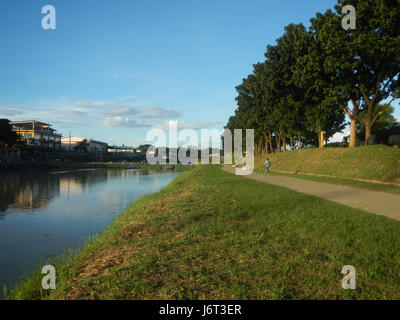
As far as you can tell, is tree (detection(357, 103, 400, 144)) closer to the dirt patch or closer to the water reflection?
the water reflection

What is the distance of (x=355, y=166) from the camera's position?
21.9m

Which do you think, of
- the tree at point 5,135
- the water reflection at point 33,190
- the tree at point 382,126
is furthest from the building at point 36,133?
the tree at point 382,126

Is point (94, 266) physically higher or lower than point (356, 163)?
lower

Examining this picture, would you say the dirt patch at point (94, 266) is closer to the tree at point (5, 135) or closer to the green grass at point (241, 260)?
the green grass at point (241, 260)

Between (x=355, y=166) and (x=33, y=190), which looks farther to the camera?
(x=33, y=190)

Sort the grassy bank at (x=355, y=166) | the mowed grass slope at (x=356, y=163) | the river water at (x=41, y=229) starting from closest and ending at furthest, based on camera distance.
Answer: the river water at (x=41, y=229) → the grassy bank at (x=355, y=166) → the mowed grass slope at (x=356, y=163)

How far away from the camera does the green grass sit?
414cm

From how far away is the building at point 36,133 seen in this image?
370 feet

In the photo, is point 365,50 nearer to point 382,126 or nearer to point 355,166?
point 355,166

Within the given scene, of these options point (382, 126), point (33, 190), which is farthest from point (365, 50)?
point (382, 126)

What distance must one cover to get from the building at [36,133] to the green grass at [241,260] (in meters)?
119

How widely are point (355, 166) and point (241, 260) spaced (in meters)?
20.6
